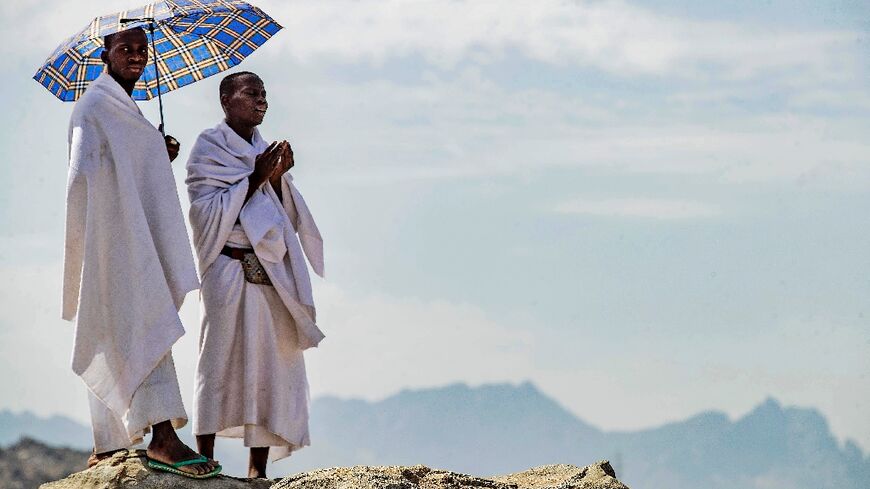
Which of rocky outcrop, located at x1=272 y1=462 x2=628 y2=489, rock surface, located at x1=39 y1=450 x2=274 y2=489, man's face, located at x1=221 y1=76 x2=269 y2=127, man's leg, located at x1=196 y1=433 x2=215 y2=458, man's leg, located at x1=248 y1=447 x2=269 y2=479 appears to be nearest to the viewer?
rocky outcrop, located at x1=272 y1=462 x2=628 y2=489

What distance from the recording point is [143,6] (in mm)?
12680

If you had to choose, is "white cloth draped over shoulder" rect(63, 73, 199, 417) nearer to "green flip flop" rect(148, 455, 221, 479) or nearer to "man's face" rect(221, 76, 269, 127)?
"green flip flop" rect(148, 455, 221, 479)

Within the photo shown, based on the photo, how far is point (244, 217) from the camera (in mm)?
13023

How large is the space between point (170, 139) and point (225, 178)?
2.54 feet

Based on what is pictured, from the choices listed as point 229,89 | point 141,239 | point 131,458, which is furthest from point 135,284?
point 229,89

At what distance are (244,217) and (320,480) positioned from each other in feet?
8.73

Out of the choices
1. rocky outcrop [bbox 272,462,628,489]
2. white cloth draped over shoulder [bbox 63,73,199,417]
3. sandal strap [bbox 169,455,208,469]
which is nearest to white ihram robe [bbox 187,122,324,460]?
white cloth draped over shoulder [bbox 63,73,199,417]

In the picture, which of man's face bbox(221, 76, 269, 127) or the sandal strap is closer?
the sandal strap

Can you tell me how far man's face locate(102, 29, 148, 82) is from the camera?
39.9 feet

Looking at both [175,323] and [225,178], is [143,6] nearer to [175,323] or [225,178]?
[225,178]

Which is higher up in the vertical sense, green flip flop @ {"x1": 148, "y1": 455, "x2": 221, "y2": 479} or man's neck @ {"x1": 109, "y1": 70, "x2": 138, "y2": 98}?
man's neck @ {"x1": 109, "y1": 70, "x2": 138, "y2": 98}

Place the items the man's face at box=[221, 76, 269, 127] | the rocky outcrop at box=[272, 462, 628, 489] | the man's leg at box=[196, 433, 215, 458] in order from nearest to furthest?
the rocky outcrop at box=[272, 462, 628, 489]
the man's leg at box=[196, 433, 215, 458]
the man's face at box=[221, 76, 269, 127]

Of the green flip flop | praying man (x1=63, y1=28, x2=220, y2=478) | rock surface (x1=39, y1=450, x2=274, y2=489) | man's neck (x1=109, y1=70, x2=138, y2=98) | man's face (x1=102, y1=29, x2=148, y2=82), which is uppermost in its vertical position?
man's face (x1=102, y1=29, x2=148, y2=82)

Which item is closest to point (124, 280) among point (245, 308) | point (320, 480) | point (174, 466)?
point (174, 466)
